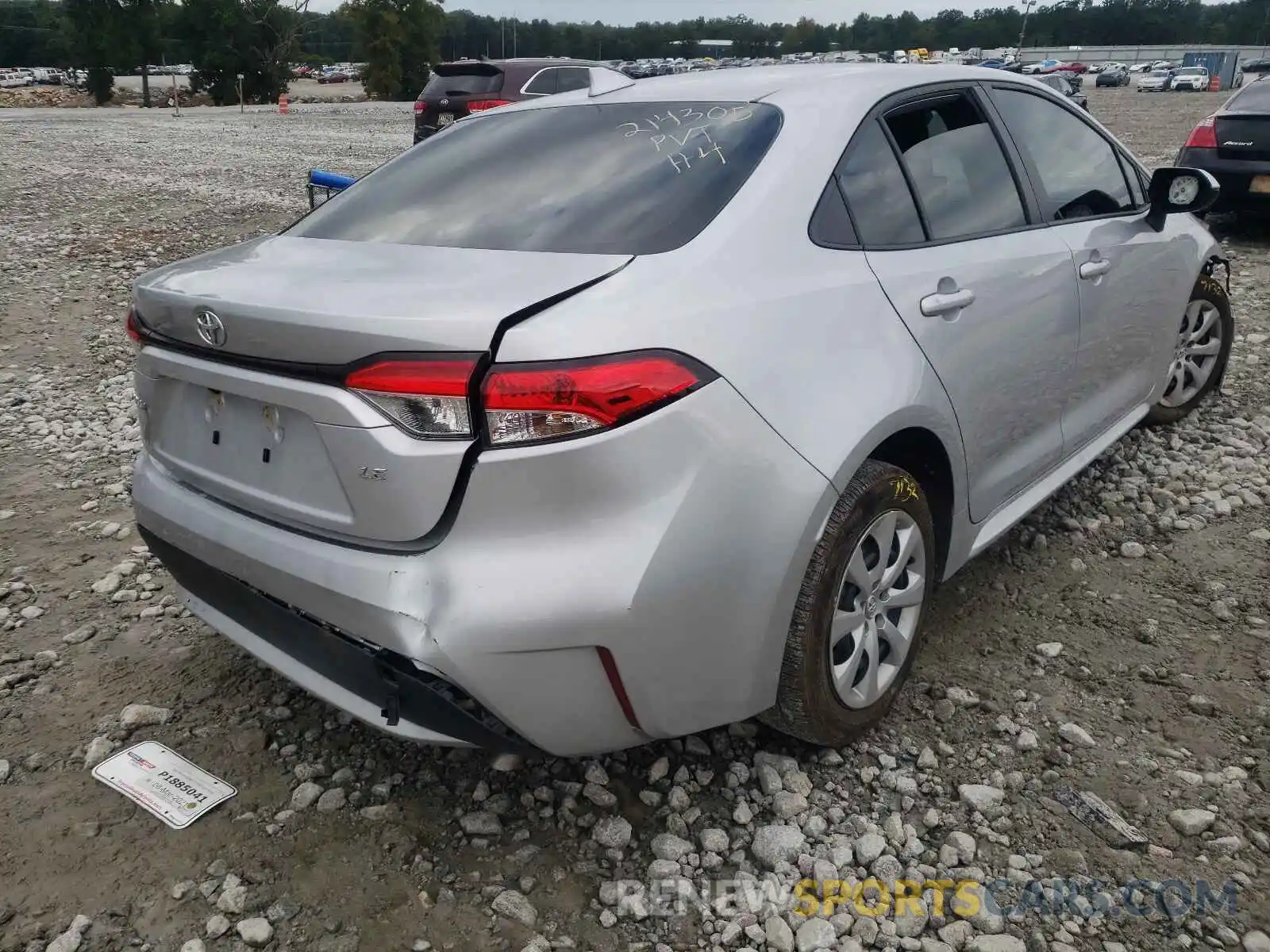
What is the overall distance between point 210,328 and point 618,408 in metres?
0.92

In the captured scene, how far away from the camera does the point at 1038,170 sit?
3.10 metres

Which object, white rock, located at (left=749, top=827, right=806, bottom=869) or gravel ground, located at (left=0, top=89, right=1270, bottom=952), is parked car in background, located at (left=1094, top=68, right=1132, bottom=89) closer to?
gravel ground, located at (left=0, top=89, right=1270, bottom=952)

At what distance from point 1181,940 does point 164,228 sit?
10535 mm

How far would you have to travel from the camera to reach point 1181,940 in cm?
192

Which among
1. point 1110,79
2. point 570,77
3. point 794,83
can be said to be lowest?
point 794,83

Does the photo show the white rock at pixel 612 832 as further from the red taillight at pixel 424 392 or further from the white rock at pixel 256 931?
the red taillight at pixel 424 392

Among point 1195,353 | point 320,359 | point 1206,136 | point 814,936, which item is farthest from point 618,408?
point 1206,136

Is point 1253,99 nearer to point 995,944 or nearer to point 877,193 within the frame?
point 877,193

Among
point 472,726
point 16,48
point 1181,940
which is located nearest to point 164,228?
point 472,726

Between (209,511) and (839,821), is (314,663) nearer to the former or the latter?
(209,511)

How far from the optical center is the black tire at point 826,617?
210 centimetres

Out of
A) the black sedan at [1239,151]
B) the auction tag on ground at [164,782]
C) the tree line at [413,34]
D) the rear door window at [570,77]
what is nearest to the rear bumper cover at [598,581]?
the auction tag on ground at [164,782]

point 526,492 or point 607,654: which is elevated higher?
point 526,492

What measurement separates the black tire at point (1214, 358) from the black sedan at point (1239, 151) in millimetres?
4270
